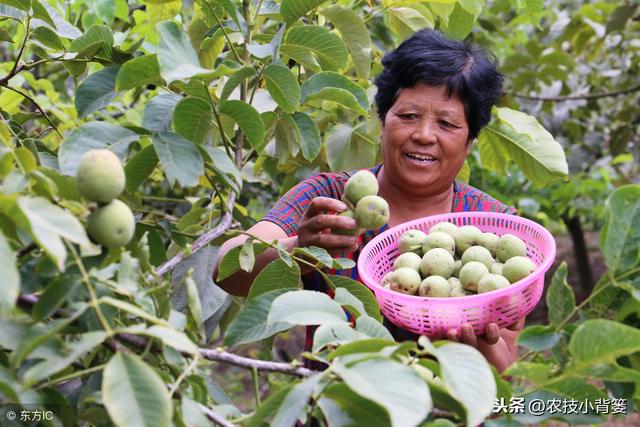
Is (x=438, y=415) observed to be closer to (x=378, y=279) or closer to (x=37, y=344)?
(x=37, y=344)

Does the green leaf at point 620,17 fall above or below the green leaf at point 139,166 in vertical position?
below

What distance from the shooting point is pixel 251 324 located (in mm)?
1100

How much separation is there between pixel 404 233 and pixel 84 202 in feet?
3.14

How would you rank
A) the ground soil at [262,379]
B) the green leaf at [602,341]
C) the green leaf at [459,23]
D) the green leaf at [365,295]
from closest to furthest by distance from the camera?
1. the green leaf at [602,341]
2. the green leaf at [365,295]
3. the green leaf at [459,23]
4. the ground soil at [262,379]

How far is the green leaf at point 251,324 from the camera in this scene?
1.08 meters

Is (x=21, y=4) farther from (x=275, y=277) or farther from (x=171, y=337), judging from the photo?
(x=171, y=337)

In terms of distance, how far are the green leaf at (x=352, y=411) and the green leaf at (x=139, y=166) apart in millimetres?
549

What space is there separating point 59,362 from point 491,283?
2.81 feet

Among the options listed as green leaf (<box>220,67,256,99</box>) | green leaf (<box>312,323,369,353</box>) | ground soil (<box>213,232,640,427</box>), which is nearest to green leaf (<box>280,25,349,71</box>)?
green leaf (<box>220,67,256,99</box>)

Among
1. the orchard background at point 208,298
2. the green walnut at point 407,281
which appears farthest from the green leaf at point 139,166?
the green walnut at point 407,281

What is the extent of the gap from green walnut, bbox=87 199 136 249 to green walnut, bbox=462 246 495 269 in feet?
2.75

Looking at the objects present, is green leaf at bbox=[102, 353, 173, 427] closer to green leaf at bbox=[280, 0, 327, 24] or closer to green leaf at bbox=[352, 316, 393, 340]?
green leaf at bbox=[352, 316, 393, 340]

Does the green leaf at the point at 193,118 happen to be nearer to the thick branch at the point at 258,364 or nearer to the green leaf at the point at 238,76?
the green leaf at the point at 238,76

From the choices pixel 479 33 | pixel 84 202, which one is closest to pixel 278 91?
pixel 84 202
